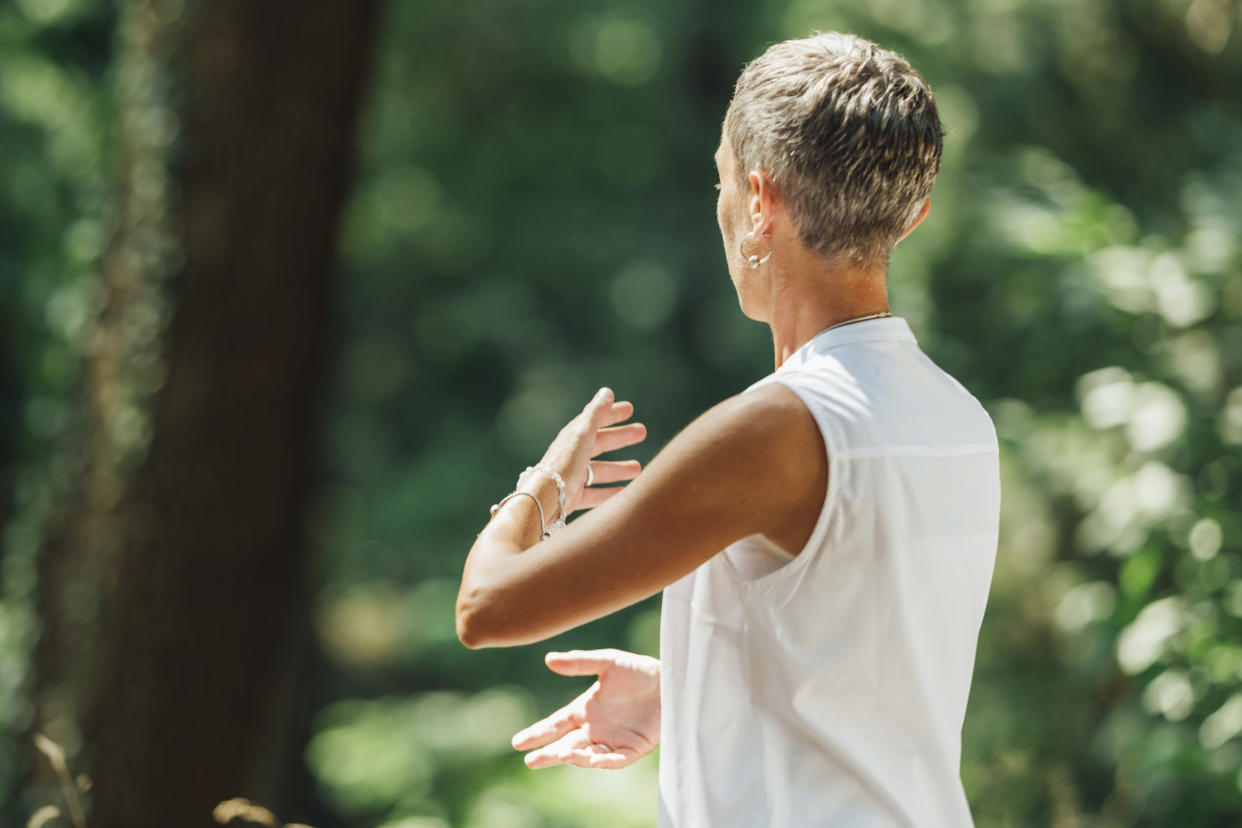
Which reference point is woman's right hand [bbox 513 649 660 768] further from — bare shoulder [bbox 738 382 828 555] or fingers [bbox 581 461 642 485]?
bare shoulder [bbox 738 382 828 555]

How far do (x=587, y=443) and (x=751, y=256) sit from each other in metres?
0.32

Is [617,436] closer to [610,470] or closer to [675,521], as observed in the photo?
[610,470]

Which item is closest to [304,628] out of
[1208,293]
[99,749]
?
[99,749]

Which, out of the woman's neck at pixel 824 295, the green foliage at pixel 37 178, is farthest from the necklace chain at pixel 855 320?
the green foliage at pixel 37 178

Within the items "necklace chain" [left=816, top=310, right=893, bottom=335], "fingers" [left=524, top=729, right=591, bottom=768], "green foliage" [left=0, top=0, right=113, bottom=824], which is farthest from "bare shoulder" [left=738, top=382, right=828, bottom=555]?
"green foliage" [left=0, top=0, right=113, bottom=824]

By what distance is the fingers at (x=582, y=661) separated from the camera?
152 cm

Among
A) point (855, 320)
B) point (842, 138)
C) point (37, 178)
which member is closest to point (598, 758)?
point (855, 320)

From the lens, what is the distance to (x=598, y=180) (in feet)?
31.6

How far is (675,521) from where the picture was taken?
117cm

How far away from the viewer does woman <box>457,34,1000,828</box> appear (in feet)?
3.89

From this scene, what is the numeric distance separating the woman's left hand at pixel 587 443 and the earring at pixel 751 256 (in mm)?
236

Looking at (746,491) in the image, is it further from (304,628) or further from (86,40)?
(86,40)

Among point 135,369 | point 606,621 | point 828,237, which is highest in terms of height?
point 828,237

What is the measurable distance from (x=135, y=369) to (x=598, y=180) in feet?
21.7
